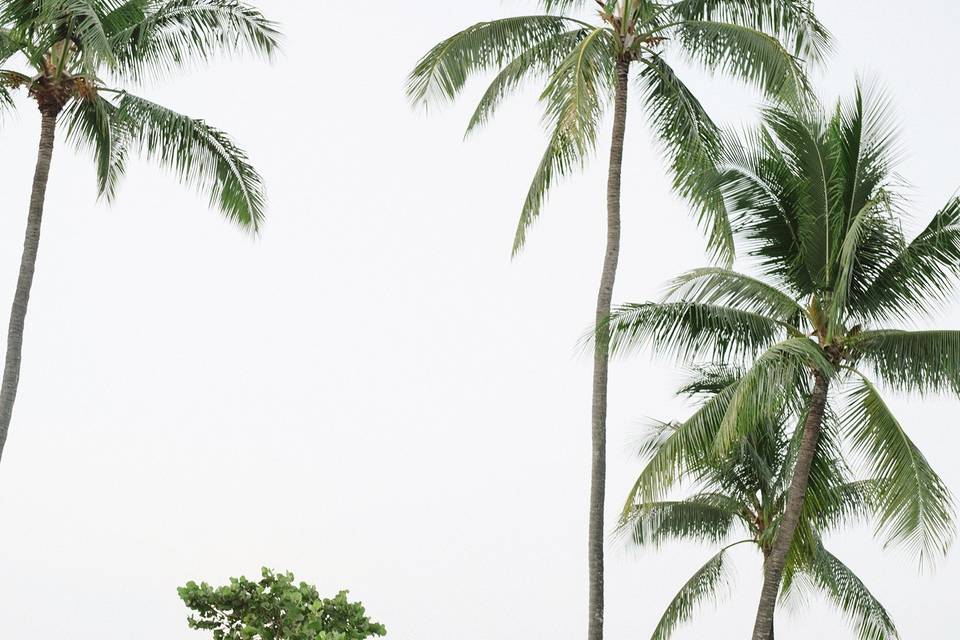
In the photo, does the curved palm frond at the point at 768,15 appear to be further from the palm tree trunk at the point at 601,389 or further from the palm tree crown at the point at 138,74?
the palm tree crown at the point at 138,74

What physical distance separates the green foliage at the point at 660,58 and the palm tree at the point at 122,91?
8.18 ft

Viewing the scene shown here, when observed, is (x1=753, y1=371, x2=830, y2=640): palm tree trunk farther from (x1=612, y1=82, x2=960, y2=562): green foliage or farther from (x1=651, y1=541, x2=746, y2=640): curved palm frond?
(x1=651, y1=541, x2=746, y2=640): curved palm frond

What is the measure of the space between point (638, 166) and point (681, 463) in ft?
58.2

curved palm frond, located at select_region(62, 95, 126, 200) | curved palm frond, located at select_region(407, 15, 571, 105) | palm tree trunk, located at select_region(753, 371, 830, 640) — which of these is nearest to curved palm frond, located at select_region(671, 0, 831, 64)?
curved palm frond, located at select_region(407, 15, 571, 105)

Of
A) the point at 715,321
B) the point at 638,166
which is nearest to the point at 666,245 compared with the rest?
the point at 638,166

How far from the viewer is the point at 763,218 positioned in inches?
551

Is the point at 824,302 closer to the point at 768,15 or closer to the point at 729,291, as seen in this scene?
the point at 729,291

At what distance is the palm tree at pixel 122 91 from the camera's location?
14211 mm

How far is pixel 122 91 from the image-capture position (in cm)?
1509

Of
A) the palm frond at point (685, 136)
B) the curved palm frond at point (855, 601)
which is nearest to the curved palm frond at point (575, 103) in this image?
the palm frond at point (685, 136)

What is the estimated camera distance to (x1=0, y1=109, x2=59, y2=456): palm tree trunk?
560 inches

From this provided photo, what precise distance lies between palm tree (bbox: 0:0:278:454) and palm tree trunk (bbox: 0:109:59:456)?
12 mm

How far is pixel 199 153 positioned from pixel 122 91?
1219mm

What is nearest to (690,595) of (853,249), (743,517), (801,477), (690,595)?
(690,595)
